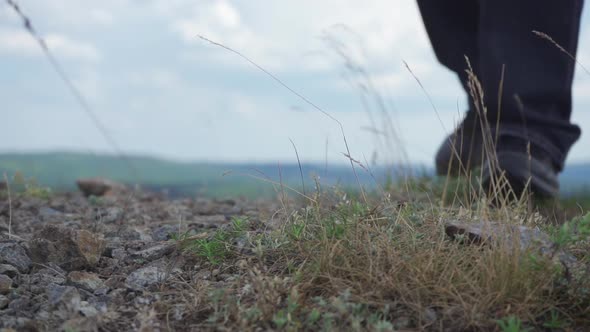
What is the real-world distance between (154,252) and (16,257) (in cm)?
49

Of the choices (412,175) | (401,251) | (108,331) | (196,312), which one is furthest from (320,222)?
(412,175)

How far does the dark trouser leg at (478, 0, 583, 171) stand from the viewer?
3.65 metres

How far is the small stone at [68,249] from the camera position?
8.03ft

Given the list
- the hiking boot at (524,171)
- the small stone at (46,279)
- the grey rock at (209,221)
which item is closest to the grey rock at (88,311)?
the small stone at (46,279)

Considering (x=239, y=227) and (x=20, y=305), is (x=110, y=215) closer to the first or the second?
(x=239, y=227)

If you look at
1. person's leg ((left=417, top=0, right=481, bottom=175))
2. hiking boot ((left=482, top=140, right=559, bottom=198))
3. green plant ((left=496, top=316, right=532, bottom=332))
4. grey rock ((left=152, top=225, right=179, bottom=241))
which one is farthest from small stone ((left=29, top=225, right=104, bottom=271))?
person's leg ((left=417, top=0, right=481, bottom=175))

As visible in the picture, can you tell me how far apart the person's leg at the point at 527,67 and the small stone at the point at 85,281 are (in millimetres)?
2298

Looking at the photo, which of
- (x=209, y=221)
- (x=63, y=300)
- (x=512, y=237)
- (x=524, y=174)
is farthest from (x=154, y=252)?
(x=524, y=174)

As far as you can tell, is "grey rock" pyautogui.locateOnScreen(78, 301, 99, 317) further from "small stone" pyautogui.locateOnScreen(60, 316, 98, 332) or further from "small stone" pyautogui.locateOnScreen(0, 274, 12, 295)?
"small stone" pyautogui.locateOnScreen(0, 274, 12, 295)

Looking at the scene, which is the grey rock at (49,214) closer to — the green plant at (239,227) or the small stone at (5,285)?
the small stone at (5,285)

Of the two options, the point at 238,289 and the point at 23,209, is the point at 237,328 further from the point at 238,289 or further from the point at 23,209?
the point at 23,209

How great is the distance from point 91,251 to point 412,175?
9.86 feet

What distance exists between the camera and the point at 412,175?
16.5ft

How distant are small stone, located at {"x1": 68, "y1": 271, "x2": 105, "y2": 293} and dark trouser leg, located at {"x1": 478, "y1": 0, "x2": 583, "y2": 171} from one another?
2.34m
